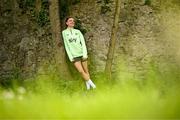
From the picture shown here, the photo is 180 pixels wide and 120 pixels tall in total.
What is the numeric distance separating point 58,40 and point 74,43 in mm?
642

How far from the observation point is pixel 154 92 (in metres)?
4.66

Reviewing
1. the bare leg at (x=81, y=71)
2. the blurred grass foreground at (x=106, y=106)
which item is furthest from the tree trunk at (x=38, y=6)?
the blurred grass foreground at (x=106, y=106)

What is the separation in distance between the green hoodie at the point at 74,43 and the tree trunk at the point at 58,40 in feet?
1.85

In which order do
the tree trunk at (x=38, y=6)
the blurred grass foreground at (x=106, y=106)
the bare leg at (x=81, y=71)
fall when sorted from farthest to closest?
the tree trunk at (x=38, y=6) < the bare leg at (x=81, y=71) < the blurred grass foreground at (x=106, y=106)

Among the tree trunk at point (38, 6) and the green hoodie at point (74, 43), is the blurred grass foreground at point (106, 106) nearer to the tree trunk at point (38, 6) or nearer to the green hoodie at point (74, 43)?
the green hoodie at point (74, 43)

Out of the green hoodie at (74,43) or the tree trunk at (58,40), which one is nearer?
the green hoodie at (74,43)

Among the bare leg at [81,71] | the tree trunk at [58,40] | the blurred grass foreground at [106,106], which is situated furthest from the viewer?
the tree trunk at [58,40]

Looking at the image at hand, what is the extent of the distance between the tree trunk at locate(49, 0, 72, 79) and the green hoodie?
563mm

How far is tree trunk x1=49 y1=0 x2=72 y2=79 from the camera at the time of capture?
1197 centimetres

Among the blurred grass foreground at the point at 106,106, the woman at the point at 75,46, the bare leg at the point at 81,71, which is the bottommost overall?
the bare leg at the point at 81,71

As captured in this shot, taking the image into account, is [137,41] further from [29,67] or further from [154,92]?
[154,92]

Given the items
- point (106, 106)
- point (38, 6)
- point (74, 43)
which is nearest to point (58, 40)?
point (74, 43)

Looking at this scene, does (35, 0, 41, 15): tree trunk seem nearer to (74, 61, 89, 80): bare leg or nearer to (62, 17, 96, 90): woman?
(62, 17, 96, 90): woman

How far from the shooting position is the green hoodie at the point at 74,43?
11570 mm
